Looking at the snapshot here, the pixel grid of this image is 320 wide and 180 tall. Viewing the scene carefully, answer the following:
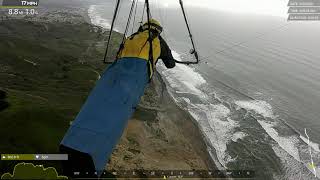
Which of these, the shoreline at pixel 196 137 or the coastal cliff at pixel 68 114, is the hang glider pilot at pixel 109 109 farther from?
the shoreline at pixel 196 137


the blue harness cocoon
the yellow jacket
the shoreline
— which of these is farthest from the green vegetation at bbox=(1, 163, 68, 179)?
the shoreline

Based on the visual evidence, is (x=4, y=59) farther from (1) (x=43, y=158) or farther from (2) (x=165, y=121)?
(1) (x=43, y=158)

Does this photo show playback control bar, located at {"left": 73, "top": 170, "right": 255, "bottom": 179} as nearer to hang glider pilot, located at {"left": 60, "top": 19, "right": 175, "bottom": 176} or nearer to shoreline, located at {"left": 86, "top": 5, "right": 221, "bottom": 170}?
shoreline, located at {"left": 86, "top": 5, "right": 221, "bottom": 170}

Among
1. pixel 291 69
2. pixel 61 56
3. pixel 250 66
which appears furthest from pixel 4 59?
pixel 291 69

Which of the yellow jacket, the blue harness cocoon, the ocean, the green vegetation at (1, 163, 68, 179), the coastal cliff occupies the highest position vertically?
the yellow jacket

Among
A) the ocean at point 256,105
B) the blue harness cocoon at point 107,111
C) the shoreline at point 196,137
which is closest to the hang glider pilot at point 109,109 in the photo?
the blue harness cocoon at point 107,111
